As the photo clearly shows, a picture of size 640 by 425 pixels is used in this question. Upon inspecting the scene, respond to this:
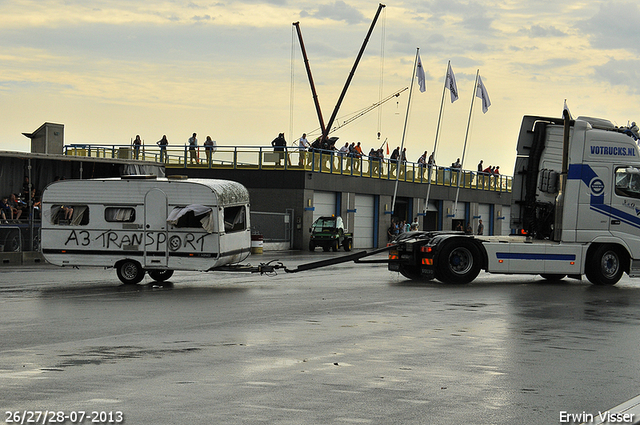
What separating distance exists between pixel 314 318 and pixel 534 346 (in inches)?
156

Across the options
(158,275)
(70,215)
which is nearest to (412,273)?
(158,275)

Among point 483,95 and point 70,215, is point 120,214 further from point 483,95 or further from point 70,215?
point 483,95

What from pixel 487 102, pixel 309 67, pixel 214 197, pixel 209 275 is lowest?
pixel 209 275

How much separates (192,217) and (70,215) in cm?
307

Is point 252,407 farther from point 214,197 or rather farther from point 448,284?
point 448,284

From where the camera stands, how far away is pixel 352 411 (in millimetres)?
7121

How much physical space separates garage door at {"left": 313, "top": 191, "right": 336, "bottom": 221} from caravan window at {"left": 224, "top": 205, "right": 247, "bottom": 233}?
27.9 m

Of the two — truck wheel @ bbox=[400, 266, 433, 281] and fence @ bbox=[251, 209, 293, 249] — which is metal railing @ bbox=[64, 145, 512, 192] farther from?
truck wheel @ bbox=[400, 266, 433, 281]

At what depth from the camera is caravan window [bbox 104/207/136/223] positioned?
67.1 feet

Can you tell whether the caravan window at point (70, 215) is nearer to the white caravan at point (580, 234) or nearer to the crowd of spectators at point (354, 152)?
the white caravan at point (580, 234)

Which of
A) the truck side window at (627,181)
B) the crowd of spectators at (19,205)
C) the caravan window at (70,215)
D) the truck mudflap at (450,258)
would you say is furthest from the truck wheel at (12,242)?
the truck side window at (627,181)

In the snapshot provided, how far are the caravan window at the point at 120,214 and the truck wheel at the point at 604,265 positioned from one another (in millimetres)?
11195

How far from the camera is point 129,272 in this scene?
20.6 meters

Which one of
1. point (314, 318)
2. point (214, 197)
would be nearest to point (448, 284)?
point (214, 197)
